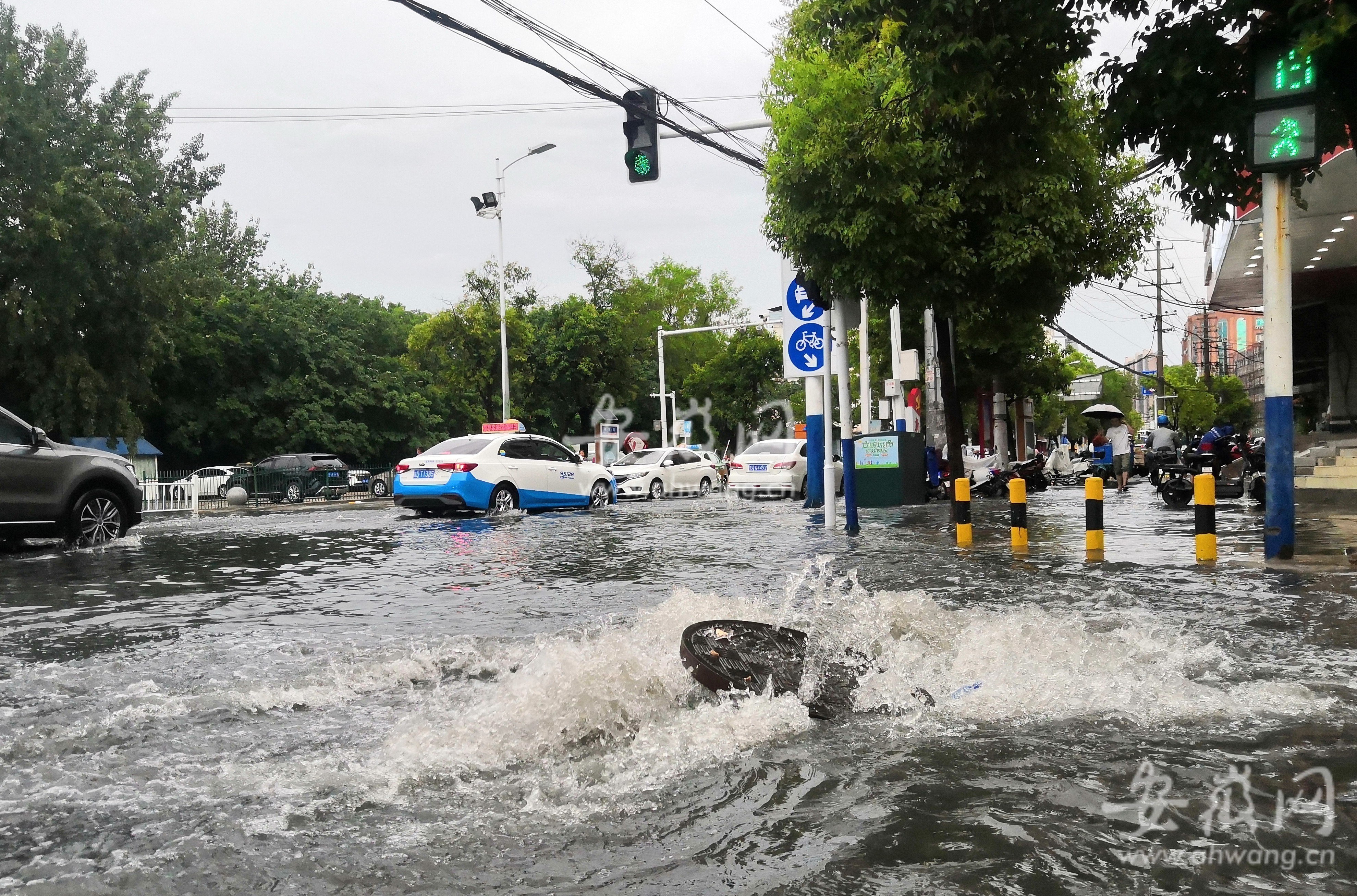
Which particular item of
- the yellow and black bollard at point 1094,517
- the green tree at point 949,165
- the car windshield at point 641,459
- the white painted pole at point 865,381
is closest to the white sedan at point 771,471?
the white painted pole at point 865,381

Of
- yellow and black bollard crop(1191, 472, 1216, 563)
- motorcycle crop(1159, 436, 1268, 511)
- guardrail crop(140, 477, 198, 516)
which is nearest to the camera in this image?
yellow and black bollard crop(1191, 472, 1216, 563)

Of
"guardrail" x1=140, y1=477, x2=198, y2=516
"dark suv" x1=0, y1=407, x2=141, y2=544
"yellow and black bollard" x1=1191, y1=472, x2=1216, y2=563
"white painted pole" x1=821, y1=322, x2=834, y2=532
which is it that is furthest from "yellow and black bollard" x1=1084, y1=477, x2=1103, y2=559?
"guardrail" x1=140, y1=477, x2=198, y2=516

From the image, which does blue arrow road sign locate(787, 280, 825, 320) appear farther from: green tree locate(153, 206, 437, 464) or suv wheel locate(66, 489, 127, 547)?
green tree locate(153, 206, 437, 464)

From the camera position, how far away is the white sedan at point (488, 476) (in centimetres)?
1889

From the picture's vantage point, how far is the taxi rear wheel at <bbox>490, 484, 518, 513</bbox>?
19.3 metres

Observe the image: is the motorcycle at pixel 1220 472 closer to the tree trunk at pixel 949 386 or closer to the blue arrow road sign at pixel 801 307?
the tree trunk at pixel 949 386

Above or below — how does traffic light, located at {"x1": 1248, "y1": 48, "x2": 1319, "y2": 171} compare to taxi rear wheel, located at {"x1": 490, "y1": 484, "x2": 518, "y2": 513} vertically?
above

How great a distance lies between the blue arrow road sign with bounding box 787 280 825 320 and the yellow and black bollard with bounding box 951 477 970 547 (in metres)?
4.28

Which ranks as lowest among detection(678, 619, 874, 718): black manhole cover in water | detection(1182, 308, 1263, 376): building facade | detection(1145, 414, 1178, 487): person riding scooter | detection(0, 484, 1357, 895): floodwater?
detection(0, 484, 1357, 895): floodwater

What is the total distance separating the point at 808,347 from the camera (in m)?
16.5

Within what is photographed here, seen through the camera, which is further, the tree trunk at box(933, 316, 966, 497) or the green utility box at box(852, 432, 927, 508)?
the green utility box at box(852, 432, 927, 508)

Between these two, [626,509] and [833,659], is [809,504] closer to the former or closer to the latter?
[626,509]

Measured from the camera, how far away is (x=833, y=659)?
5.21 metres

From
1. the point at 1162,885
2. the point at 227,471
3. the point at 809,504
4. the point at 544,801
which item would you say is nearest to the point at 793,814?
the point at 544,801
